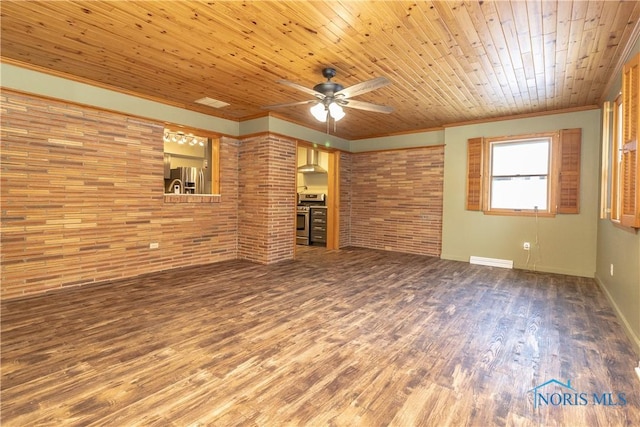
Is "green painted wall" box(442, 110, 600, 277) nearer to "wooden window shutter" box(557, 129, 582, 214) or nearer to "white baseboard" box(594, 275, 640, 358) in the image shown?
"wooden window shutter" box(557, 129, 582, 214)

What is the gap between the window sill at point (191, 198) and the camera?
490 centimetres

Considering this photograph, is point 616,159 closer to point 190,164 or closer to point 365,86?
point 365,86

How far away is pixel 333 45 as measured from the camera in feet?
9.79

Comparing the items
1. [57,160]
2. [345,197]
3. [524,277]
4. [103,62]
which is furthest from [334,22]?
[345,197]

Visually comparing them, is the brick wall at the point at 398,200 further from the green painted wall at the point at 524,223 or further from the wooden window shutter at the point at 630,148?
the wooden window shutter at the point at 630,148

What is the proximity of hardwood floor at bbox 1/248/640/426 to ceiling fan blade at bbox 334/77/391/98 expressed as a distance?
228 cm

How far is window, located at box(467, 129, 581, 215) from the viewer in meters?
4.93

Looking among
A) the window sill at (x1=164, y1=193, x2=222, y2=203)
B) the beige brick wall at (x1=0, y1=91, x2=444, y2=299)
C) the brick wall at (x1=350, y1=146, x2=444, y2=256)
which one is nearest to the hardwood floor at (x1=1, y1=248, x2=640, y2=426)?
the beige brick wall at (x1=0, y1=91, x2=444, y2=299)

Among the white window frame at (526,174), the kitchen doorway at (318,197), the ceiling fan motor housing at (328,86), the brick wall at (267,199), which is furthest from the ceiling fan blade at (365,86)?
the white window frame at (526,174)

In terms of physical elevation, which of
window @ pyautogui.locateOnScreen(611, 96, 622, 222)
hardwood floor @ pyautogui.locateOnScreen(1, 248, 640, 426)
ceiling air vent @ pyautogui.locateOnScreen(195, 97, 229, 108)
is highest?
ceiling air vent @ pyautogui.locateOnScreen(195, 97, 229, 108)

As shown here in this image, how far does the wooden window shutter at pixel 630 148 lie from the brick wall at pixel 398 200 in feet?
11.4

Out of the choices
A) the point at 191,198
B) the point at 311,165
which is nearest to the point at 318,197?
the point at 311,165

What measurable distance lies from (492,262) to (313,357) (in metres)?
4.56

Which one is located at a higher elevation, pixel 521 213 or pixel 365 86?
pixel 365 86
